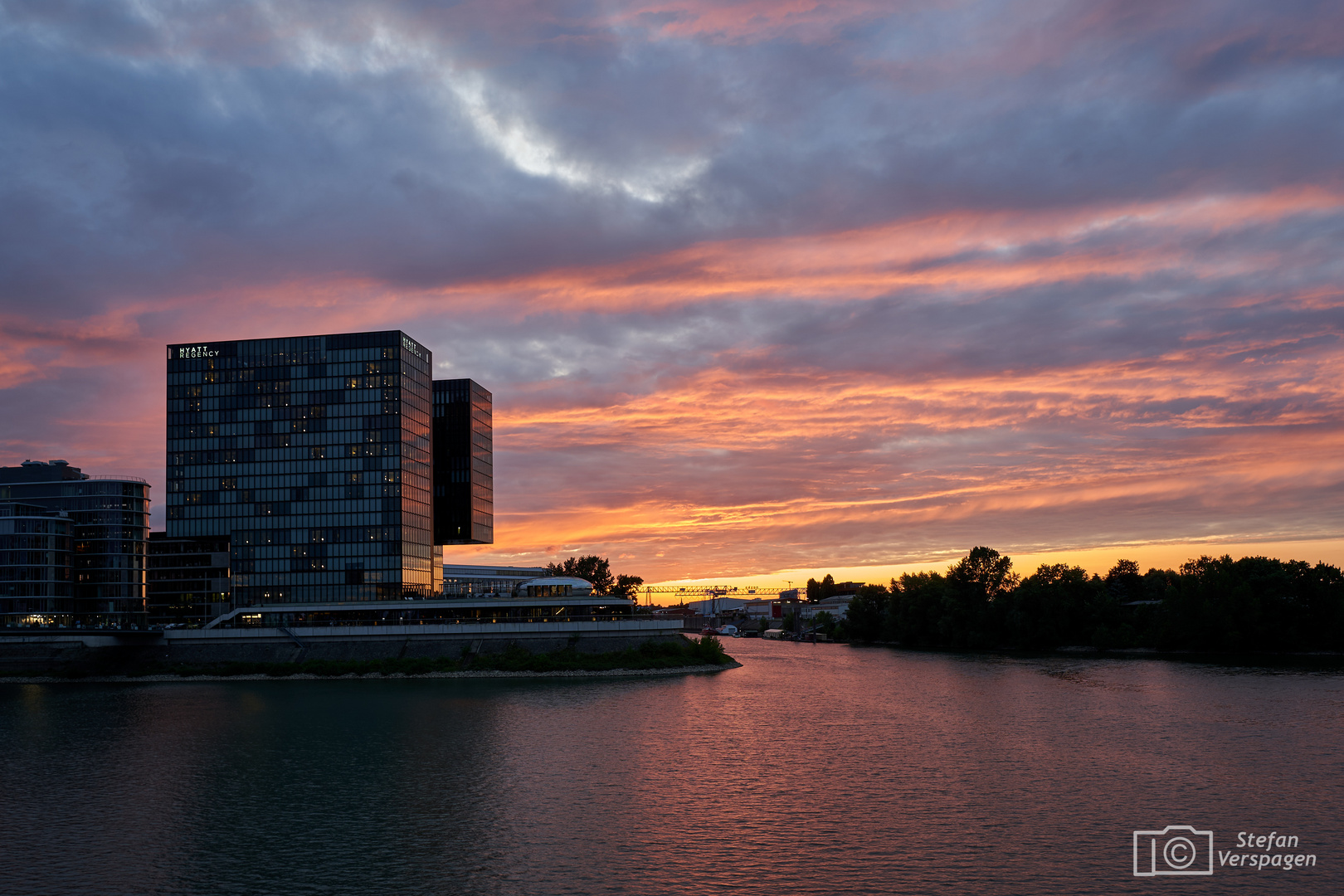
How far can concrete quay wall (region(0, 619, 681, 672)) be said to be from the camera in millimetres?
158375

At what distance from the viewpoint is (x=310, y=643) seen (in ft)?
547

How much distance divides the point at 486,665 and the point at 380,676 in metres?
16.5

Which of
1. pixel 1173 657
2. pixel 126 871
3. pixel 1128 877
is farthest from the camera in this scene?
pixel 1173 657

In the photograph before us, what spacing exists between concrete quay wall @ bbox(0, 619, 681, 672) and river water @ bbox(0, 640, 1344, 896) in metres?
49.1

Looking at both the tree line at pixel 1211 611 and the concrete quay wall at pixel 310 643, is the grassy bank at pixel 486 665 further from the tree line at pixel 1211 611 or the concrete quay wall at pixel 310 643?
the tree line at pixel 1211 611

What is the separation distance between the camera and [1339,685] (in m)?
107

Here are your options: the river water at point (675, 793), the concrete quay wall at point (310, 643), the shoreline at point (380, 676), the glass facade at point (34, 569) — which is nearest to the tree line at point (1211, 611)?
the river water at point (675, 793)

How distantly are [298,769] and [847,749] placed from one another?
40364 mm

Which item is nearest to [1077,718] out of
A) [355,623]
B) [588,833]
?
[588,833]

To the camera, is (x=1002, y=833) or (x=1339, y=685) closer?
(x=1002, y=833)

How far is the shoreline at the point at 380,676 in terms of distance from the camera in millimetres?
145125

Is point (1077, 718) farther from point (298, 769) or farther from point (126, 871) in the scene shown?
point (126, 871)

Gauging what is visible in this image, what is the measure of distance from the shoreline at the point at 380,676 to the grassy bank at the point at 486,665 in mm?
326

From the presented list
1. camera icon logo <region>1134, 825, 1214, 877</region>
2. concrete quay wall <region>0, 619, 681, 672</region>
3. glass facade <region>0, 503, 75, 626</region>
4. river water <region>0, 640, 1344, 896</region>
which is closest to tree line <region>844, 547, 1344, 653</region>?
river water <region>0, 640, 1344, 896</region>
